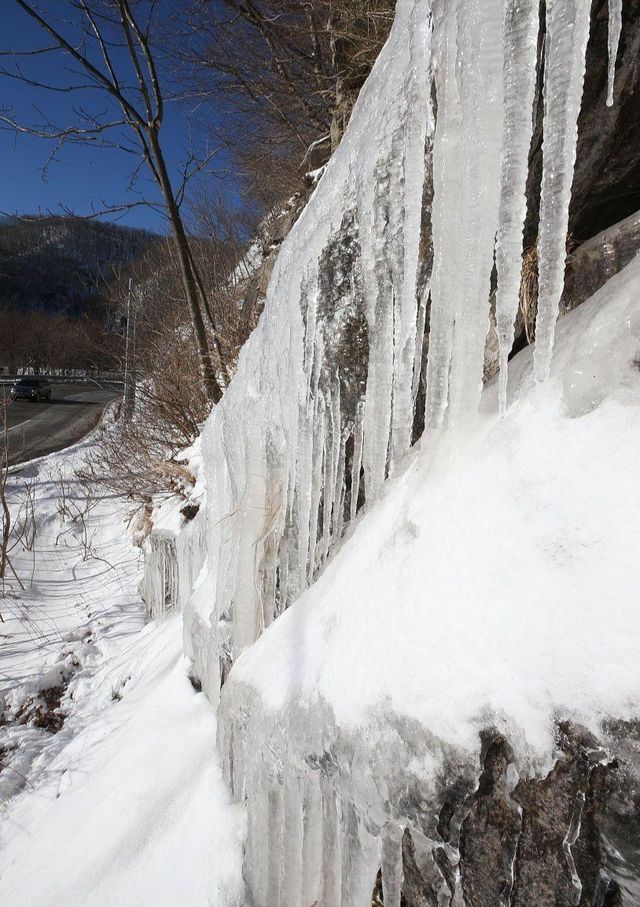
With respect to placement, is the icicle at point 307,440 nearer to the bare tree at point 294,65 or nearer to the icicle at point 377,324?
the icicle at point 377,324

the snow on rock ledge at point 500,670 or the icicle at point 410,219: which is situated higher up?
the icicle at point 410,219

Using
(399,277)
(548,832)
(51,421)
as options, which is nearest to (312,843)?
(548,832)

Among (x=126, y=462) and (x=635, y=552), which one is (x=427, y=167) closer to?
(x=635, y=552)

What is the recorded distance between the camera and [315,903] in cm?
101

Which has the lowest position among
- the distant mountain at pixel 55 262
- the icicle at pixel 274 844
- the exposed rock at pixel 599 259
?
the icicle at pixel 274 844

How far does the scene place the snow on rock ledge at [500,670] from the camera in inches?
22.0

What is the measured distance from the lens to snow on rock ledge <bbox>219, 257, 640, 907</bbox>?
0.56 m

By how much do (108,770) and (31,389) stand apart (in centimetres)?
1998

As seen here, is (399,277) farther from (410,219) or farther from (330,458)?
(330,458)

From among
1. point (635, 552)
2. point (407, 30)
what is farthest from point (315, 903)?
point (407, 30)

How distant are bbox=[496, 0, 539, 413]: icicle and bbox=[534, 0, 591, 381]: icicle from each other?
3 centimetres

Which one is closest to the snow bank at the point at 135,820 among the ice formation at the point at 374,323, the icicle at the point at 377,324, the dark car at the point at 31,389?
the ice formation at the point at 374,323

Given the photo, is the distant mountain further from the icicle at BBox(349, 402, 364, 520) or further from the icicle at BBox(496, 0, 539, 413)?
the icicle at BBox(496, 0, 539, 413)

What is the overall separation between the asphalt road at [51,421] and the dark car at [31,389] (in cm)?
30
